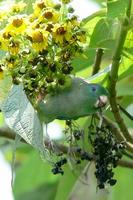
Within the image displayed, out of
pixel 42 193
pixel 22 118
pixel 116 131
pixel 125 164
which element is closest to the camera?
pixel 22 118

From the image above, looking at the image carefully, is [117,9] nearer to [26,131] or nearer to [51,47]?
[51,47]

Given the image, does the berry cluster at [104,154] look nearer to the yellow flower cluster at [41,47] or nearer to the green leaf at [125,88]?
the yellow flower cluster at [41,47]

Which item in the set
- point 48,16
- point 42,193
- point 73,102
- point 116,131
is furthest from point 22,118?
point 42,193

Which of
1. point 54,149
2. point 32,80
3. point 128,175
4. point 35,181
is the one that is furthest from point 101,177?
point 35,181

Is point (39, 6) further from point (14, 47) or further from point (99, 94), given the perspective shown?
point (99, 94)

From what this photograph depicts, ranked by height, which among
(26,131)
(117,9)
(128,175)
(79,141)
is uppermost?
(117,9)

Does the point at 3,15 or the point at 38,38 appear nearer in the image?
the point at 38,38

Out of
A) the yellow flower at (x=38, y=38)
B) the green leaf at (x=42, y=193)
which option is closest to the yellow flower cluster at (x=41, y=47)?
the yellow flower at (x=38, y=38)

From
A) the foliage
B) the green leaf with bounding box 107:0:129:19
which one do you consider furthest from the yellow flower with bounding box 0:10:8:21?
the green leaf with bounding box 107:0:129:19

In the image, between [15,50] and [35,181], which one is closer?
[15,50]
